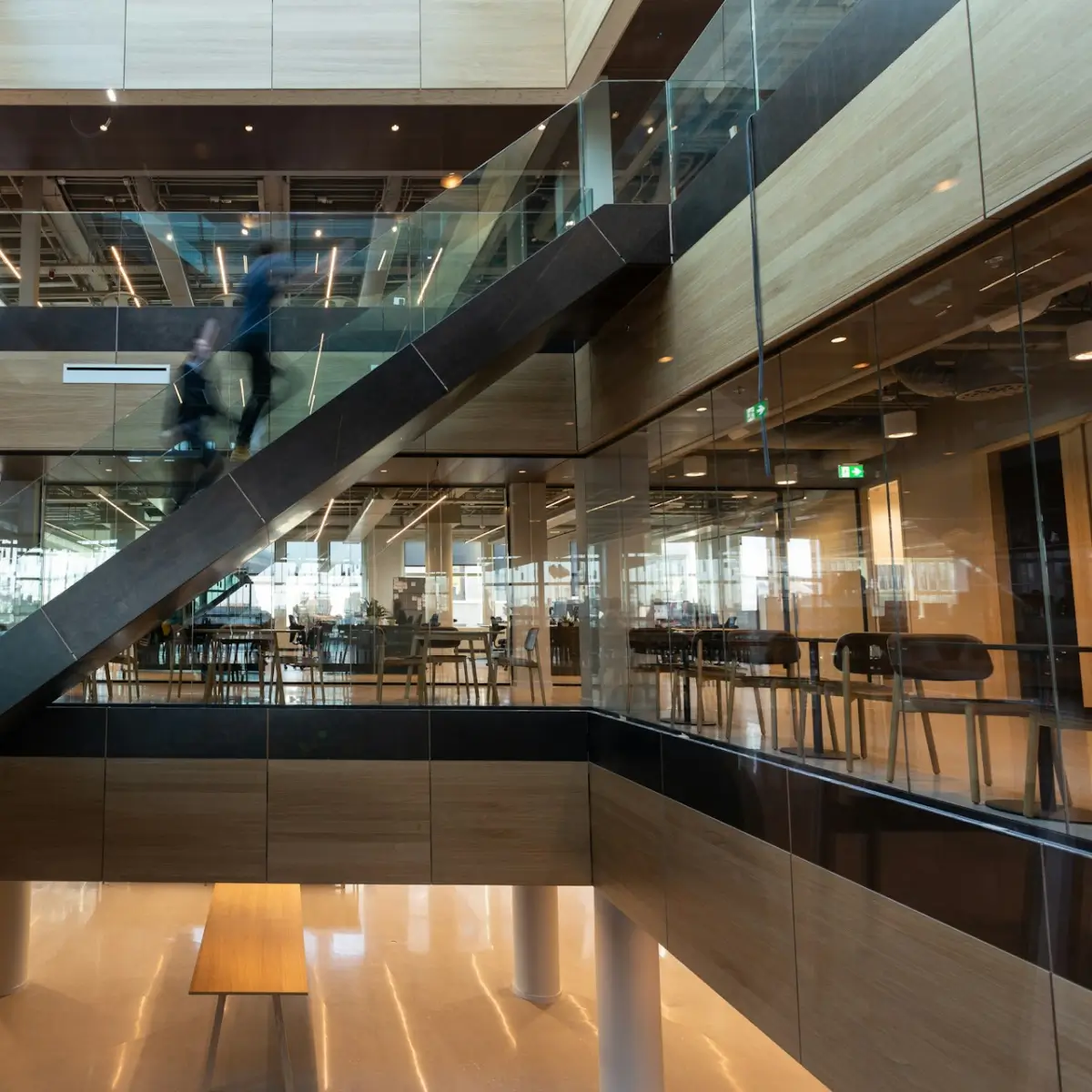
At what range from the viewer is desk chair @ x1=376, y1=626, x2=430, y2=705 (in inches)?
312

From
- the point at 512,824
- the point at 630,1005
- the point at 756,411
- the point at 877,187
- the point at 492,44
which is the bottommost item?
the point at 630,1005

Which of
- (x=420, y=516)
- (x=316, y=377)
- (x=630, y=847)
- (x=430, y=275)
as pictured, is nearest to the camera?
(x=316, y=377)

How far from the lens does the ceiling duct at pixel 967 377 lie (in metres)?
2.90

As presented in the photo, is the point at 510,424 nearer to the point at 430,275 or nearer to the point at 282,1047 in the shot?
the point at 430,275

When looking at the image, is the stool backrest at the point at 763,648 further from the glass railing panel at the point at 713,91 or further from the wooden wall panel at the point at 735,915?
the glass railing panel at the point at 713,91

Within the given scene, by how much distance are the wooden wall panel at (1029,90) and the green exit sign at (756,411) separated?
1.82 metres

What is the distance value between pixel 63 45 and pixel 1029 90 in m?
9.00

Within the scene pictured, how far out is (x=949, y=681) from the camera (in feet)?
10.8

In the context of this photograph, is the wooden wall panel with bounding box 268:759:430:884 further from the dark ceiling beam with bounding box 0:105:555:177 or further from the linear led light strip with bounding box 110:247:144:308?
the dark ceiling beam with bounding box 0:105:555:177

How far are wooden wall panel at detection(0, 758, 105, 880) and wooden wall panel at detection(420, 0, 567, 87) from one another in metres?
7.37

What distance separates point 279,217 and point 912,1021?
7888 mm

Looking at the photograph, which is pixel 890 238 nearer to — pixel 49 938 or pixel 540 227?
pixel 540 227

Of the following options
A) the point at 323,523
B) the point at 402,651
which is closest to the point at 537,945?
the point at 402,651

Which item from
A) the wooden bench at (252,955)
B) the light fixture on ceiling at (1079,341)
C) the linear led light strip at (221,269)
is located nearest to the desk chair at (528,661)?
the wooden bench at (252,955)
